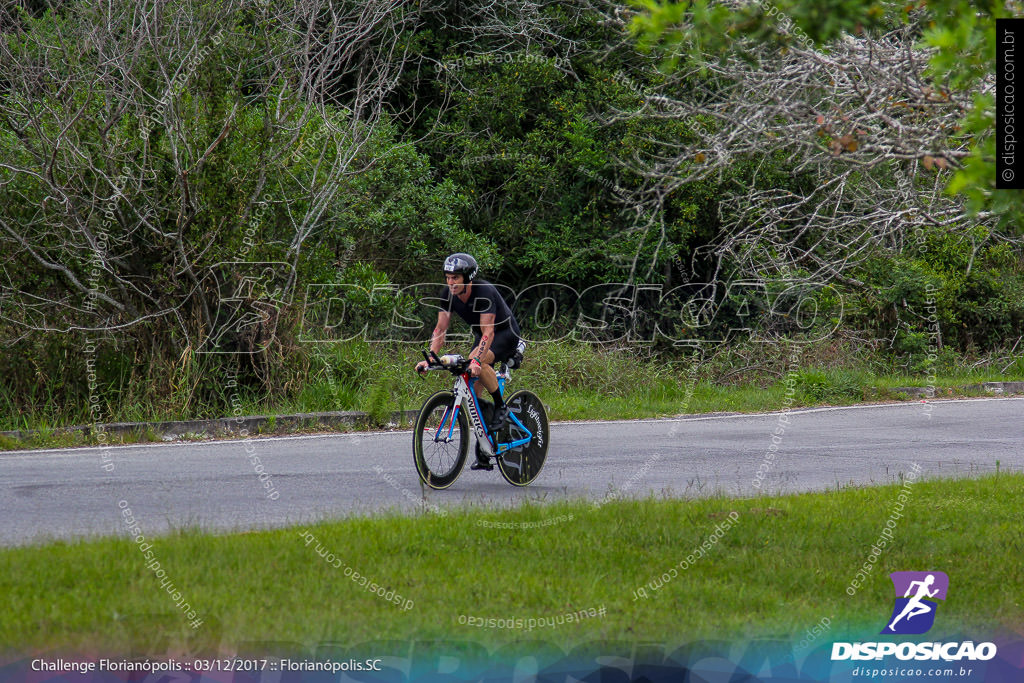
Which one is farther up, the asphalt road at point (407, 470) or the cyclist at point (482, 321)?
the cyclist at point (482, 321)

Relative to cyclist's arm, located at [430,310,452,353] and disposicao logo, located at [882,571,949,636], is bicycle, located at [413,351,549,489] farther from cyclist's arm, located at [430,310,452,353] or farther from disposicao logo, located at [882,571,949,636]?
disposicao logo, located at [882,571,949,636]

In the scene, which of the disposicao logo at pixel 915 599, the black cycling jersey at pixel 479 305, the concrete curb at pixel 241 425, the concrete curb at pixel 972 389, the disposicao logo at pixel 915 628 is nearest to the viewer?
the disposicao logo at pixel 915 628

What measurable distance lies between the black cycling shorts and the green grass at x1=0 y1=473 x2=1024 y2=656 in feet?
6.13

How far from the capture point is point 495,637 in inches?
203

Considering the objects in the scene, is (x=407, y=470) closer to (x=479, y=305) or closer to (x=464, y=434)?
(x=464, y=434)

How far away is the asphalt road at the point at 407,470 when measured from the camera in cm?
818

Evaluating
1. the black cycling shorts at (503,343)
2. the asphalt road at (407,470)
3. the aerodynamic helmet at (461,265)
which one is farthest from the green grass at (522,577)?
the aerodynamic helmet at (461,265)

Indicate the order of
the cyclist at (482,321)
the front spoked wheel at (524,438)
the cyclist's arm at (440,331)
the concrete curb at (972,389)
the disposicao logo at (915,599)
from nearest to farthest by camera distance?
1. the disposicao logo at (915,599)
2. the cyclist at (482,321)
3. the cyclist's arm at (440,331)
4. the front spoked wheel at (524,438)
5. the concrete curb at (972,389)

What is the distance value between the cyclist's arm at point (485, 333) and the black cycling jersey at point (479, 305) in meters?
0.05

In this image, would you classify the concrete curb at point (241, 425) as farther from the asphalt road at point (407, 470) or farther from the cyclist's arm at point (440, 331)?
the cyclist's arm at point (440, 331)

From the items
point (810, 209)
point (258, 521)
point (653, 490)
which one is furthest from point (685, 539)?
point (810, 209)

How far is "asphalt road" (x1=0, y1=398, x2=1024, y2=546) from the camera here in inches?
322

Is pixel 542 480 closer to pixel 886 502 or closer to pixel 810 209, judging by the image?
pixel 886 502

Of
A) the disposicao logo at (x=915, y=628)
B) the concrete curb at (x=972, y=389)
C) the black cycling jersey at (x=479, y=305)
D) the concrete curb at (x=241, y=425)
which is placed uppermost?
the black cycling jersey at (x=479, y=305)
